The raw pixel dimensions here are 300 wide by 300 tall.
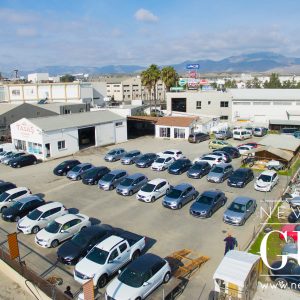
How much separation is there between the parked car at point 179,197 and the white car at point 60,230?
649 centimetres

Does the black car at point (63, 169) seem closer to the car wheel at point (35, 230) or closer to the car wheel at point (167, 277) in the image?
the car wheel at point (35, 230)

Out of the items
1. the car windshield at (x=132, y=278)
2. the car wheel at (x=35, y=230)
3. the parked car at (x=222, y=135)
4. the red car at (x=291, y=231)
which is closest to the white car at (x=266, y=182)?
the red car at (x=291, y=231)

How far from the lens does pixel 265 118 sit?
64750 millimetres

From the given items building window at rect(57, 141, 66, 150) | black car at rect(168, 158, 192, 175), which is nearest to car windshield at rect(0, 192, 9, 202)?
black car at rect(168, 158, 192, 175)

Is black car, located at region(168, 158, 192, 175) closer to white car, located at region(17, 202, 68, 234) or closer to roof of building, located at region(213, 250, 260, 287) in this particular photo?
white car, located at region(17, 202, 68, 234)

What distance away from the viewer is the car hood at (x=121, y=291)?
14.6 meters

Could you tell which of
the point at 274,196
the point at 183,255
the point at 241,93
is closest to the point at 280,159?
the point at 274,196

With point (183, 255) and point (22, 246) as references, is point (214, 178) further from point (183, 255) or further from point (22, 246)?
point (22, 246)

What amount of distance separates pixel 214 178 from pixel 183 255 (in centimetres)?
1393

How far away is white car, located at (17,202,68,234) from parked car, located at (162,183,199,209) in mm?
7539

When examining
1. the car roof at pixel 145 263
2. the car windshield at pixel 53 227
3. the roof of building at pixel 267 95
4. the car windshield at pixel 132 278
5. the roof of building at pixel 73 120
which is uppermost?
the roof of building at pixel 267 95

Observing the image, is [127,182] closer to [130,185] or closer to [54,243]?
[130,185]

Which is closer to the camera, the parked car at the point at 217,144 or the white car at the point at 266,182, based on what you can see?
the white car at the point at 266,182

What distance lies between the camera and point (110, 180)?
30.9 meters
